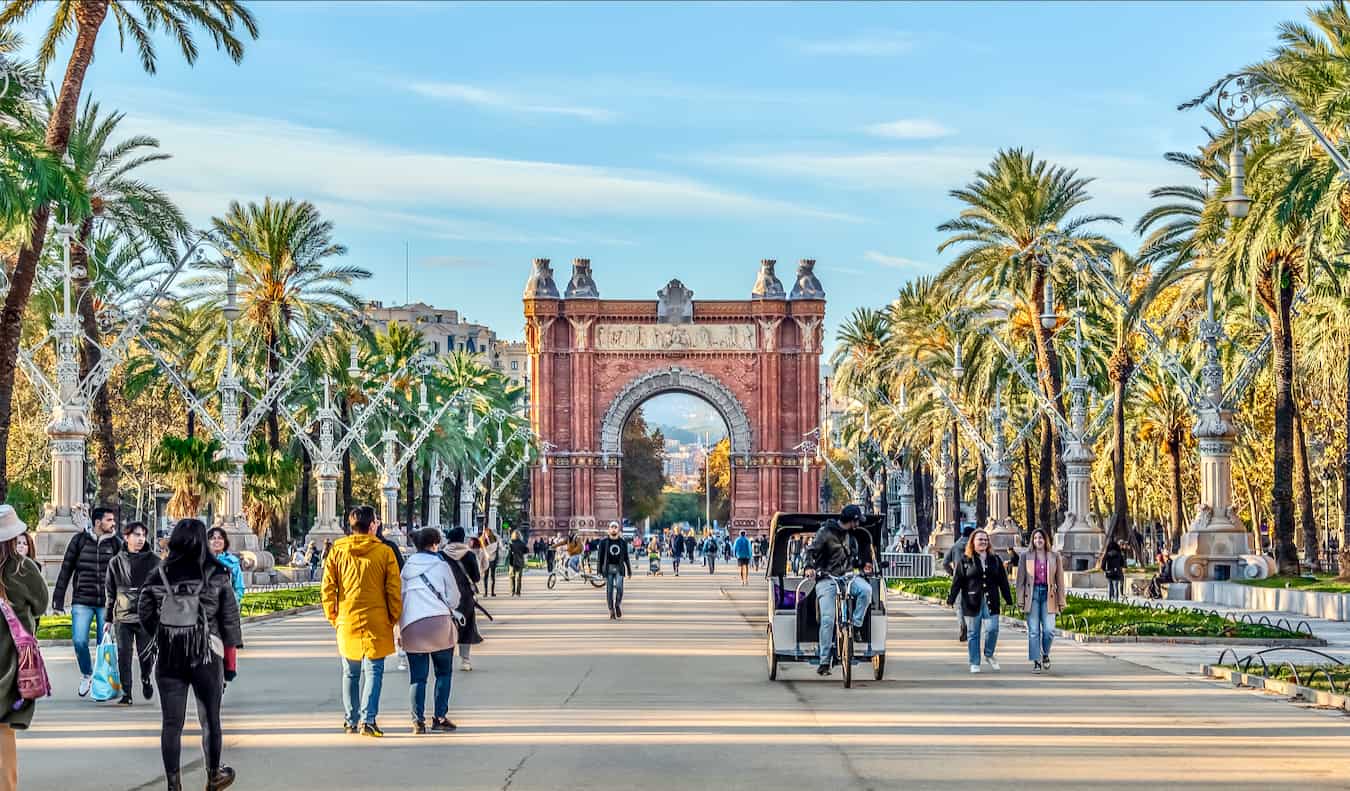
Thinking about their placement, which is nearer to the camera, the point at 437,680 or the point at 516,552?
the point at 437,680

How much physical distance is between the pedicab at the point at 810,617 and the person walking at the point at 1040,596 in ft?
5.93

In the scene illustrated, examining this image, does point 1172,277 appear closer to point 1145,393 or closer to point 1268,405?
point 1268,405

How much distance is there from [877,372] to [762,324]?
2231 cm

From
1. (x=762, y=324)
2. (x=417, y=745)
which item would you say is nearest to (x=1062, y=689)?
(x=417, y=745)

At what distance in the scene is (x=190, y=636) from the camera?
10.5 meters

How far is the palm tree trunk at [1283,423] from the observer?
34.2 meters

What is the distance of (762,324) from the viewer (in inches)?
3979

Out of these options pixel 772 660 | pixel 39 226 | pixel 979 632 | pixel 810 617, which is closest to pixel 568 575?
pixel 39 226

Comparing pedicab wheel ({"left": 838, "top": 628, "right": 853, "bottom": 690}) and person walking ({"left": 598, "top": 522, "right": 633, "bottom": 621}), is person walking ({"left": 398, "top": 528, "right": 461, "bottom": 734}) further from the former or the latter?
person walking ({"left": 598, "top": 522, "right": 633, "bottom": 621})

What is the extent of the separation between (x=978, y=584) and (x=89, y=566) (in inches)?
329

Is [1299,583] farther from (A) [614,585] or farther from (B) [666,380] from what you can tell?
(B) [666,380]

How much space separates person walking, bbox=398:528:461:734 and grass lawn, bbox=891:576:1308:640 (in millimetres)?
9967

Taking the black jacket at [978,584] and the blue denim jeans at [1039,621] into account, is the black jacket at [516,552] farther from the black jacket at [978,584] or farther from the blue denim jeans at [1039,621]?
the black jacket at [978,584]

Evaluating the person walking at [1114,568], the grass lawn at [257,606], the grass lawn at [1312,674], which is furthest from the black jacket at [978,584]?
the person walking at [1114,568]
